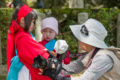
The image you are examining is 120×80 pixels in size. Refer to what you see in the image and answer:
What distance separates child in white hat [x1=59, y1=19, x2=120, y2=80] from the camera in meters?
1.62

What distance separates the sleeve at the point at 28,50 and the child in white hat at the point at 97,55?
0.45 metres

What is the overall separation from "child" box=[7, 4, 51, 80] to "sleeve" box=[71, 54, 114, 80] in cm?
52

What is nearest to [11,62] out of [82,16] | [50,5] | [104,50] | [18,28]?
[18,28]

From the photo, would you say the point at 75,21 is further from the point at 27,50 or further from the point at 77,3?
the point at 27,50

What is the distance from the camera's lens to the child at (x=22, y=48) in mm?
1924

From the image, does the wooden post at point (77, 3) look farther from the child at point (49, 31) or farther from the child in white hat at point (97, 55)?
the child in white hat at point (97, 55)

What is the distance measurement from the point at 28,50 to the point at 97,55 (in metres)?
0.76

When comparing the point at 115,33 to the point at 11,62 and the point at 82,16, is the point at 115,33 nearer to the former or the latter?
the point at 82,16

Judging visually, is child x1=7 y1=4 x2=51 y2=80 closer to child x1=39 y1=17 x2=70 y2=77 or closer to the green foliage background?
child x1=39 y1=17 x2=70 y2=77

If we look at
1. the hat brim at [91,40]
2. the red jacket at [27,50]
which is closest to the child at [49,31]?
the red jacket at [27,50]

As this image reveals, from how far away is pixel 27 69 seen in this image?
6.69 feet

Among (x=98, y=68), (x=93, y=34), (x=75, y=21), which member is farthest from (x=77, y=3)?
(x=98, y=68)

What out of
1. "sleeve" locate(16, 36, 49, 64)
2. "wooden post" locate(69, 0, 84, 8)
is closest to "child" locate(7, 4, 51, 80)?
"sleeve" locate(16, 36, 49, 64)

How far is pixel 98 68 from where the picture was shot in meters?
1.61
